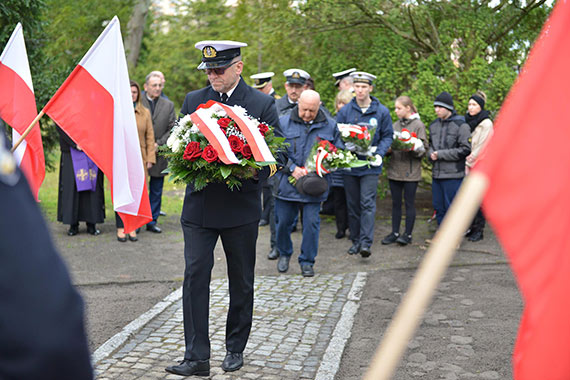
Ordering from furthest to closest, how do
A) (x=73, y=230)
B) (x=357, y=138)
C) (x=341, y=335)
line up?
(x=73, y=230)
(x=357, y=138)
(x=341, y=335)

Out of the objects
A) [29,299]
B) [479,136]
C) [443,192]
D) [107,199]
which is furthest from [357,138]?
[29,299]

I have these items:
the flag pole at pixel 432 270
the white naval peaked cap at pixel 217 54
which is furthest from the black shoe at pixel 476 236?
the flag pole at pixel 432 270

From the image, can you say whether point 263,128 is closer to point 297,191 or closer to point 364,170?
point 297,191

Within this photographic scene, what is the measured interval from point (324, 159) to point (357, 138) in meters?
0.98

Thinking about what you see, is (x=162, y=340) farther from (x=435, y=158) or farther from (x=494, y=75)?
(x=494, y=75)

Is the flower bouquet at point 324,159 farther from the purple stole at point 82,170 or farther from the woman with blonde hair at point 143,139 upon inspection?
the purple stole at point 82,170

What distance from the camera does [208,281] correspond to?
5.17m

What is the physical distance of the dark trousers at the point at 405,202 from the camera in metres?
10.2

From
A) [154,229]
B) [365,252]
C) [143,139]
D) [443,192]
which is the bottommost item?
[154,229]

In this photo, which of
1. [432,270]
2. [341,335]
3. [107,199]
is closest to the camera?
[432,270]

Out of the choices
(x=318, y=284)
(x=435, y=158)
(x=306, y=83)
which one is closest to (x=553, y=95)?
(x=318, y=284)

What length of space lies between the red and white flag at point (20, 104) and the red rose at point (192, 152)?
1288 millimetres

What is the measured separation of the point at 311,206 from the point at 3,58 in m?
3.91

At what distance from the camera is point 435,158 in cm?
988
